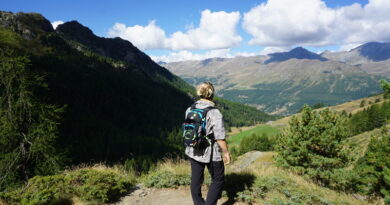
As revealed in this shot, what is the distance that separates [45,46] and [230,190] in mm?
234457

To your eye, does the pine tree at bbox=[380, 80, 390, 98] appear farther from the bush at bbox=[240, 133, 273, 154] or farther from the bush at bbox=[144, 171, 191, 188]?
the bush at bbox=[240, 133, 273, 154]

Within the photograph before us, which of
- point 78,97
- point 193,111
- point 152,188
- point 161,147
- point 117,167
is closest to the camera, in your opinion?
point 193,111

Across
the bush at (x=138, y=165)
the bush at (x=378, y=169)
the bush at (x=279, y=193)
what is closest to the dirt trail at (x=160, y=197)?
the bush at (x=279, y=193)

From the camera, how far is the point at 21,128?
461 inches

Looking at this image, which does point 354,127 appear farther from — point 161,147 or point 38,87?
point 38,87

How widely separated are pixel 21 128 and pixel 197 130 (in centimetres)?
1092

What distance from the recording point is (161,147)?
131375 mm

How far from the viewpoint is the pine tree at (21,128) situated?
11.1 m

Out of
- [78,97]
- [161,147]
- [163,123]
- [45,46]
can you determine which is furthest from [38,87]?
[45,46]

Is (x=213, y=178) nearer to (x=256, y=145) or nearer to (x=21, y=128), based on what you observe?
(x=21, y=128)

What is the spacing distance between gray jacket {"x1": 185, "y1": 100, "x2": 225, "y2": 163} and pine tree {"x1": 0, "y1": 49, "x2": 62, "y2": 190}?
9716mm

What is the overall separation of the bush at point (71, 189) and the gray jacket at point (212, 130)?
356 cm

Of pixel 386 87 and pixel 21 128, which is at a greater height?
pixel 386 87

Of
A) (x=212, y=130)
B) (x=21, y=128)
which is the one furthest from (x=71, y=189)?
(x=21, y=128)
